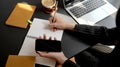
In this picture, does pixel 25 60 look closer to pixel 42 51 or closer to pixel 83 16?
pixel 42 51

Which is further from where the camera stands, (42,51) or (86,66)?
(86,66)

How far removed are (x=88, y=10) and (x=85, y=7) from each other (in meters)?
0.03

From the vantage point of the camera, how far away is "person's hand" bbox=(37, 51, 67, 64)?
105 centimetres

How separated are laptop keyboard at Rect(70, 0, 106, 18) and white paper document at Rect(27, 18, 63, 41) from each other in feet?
0.65

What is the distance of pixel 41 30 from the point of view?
1.17 meters

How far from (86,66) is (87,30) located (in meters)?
0.26

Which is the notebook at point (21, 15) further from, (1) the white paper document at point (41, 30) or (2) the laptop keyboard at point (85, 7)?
(2) the laptop keyboard at point (85, 7)

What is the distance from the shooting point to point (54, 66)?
104 cm

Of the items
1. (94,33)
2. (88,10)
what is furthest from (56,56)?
(88,10)

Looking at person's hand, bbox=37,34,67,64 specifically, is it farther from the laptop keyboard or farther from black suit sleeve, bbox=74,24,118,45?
the laptop keyboard

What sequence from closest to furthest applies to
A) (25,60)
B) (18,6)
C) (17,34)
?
(25,60)
(17,34)
(18,6)

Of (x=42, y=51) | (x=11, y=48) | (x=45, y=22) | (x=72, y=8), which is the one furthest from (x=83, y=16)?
(x=11, y=48)

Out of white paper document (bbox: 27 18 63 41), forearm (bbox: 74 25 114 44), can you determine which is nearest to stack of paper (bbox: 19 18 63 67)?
white paper document (bbox: 27 18 63 41)

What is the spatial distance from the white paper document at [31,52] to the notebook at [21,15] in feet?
0.39
